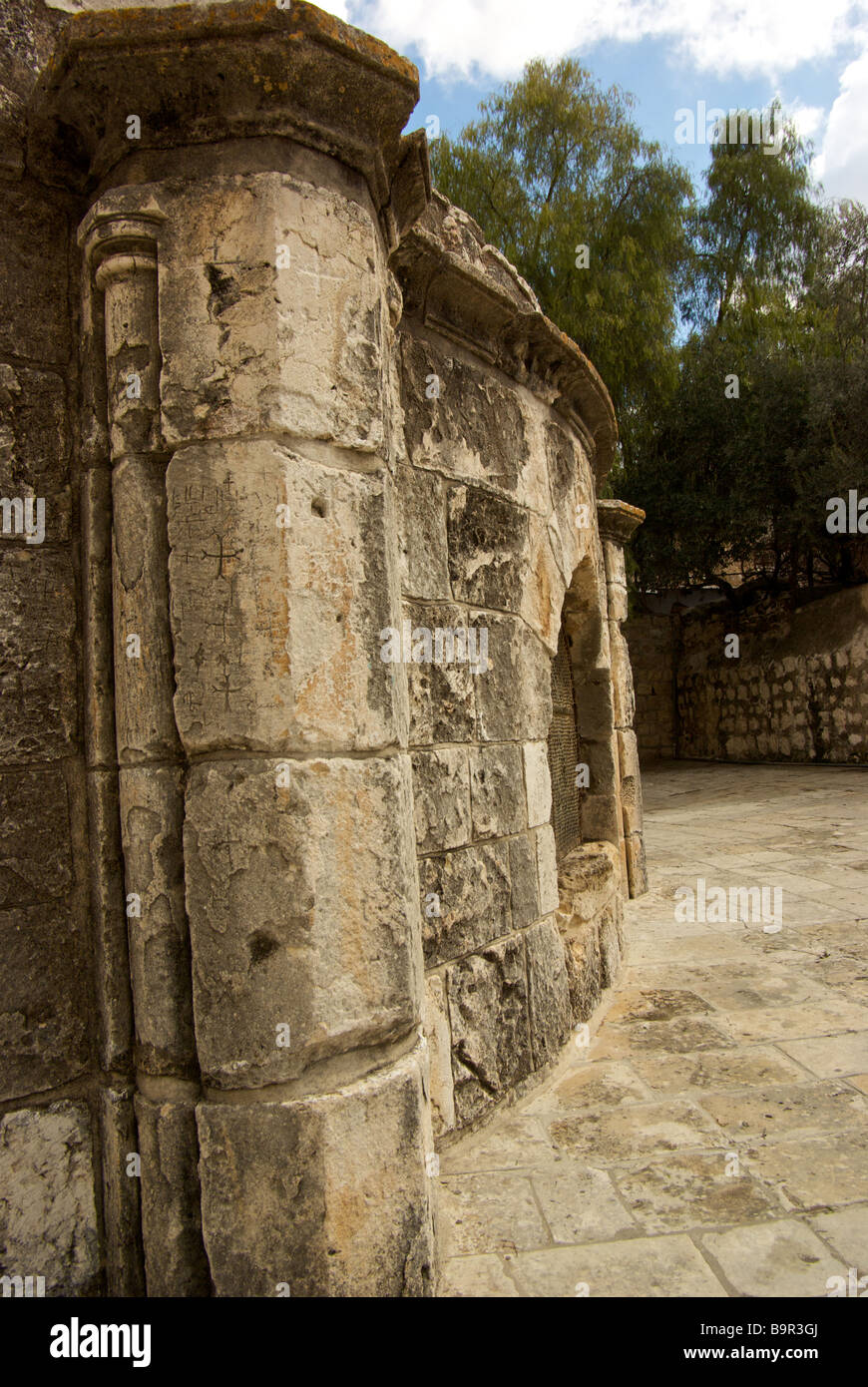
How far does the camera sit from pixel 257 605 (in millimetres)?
1659

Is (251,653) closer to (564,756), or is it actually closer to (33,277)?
(33,277)

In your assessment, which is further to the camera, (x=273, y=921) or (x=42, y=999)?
(x=42, y=999)

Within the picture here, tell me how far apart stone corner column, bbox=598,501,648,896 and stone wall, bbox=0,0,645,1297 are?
3.75 metres

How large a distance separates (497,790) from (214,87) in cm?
183

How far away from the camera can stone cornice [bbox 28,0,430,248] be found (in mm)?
1598

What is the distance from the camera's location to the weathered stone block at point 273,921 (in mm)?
1605

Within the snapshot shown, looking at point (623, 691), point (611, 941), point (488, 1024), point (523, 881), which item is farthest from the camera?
point (623, 691)

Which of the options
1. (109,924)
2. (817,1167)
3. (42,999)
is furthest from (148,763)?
(817,1167)

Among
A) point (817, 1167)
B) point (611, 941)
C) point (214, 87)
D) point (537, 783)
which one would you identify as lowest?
point (817, 1167)

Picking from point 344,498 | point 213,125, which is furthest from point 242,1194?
point 213,125

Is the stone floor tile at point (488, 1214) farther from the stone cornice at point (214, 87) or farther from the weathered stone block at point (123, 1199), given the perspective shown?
the stone cornice at point (214, 87)

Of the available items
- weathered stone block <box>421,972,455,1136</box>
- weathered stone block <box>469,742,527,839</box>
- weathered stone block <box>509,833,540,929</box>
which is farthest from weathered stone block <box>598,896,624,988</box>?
weathered stone block <box>421,972,455,1136</box>

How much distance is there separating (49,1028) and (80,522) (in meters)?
1.05

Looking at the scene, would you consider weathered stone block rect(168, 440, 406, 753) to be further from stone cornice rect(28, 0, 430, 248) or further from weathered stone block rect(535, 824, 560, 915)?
weathered stone block rect(535, 824, 560, 915)
